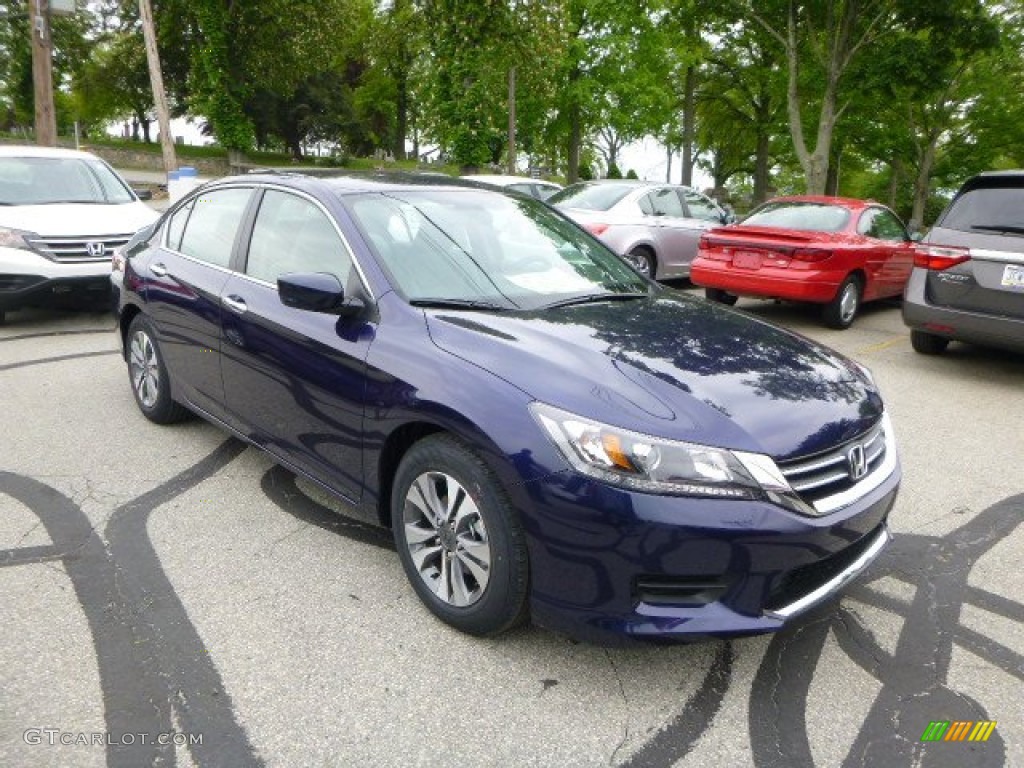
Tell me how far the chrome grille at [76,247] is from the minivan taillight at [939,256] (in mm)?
7266

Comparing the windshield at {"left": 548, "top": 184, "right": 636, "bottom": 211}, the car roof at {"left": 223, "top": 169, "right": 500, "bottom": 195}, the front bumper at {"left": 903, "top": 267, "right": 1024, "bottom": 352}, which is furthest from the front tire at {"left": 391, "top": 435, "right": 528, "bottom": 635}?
the windshield at {"left": 548, "top": 184, "right": 636, "bottom": 211}

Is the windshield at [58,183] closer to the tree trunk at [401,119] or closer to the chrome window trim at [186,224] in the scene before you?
the chrome window trim at [186,224]

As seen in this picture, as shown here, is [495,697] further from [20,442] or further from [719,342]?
[20,442]

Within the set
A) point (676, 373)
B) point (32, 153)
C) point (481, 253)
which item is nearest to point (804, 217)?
point (481, 253)

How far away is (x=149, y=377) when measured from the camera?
195 inches

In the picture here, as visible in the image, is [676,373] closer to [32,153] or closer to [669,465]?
[669,465]

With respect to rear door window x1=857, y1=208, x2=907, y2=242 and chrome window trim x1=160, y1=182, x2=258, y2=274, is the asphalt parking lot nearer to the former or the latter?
chrome window trim x1=160, y1=182, x2=258, y2=274

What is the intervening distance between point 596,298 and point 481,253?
56cm

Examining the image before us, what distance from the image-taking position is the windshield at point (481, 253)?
3293mm

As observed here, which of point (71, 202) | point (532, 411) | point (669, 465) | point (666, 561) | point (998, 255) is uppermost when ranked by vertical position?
point (71, 202)

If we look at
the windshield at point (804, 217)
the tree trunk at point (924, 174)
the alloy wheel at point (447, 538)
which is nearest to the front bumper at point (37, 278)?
the alloy wheel at point (447, 538)

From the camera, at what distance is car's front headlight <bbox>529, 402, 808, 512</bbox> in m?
2.34

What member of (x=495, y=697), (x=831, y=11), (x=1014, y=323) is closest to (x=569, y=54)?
(x=831, y=11)

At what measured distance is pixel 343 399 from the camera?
3.16 metres
